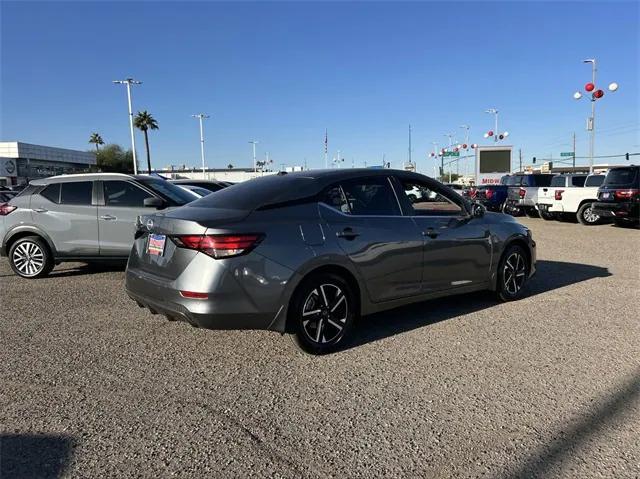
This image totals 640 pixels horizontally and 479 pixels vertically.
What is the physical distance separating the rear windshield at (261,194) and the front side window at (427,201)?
114 cm

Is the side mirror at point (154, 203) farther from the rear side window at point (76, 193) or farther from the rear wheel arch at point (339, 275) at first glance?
the rear wheel arch at point (339, 275)

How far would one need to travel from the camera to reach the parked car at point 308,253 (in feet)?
12.8

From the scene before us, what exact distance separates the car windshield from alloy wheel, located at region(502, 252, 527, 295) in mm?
4822

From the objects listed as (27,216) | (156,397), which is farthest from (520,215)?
(156,397)

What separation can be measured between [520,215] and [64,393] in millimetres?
21530

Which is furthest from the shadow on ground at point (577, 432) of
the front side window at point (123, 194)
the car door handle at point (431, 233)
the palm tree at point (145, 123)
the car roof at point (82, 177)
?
the palm tree at point (145, 123)

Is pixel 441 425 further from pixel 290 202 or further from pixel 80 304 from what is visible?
pixel 80 304

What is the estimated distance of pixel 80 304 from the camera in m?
6.15

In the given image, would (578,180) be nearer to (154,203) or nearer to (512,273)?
(512,273)

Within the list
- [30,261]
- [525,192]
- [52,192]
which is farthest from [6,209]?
[525,192]

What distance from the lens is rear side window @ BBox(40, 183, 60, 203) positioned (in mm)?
7879

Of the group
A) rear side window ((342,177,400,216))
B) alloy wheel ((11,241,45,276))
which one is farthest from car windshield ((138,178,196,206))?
rear side window ((342,177,400,216))

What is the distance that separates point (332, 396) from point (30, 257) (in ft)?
20.9

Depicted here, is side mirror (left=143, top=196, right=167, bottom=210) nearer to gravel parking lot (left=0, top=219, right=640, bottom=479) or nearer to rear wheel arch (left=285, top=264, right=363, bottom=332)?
gravel parking lot (left=0, top=219, right=640, bottom=479)
